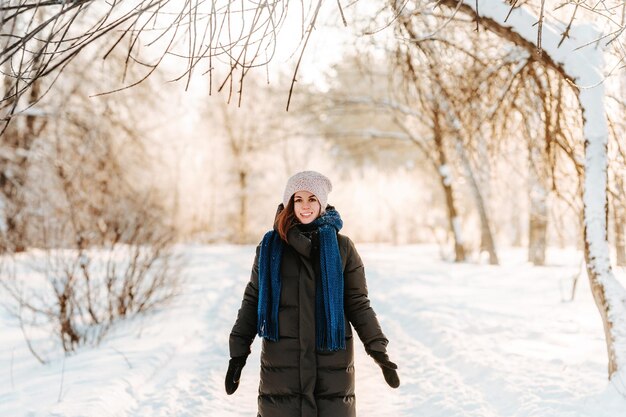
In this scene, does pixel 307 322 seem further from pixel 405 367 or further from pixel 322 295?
pixel 405 367

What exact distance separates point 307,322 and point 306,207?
60cm

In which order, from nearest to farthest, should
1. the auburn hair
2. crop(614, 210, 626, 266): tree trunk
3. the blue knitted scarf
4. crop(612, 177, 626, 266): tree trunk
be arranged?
1. the blue knitted scarf
2. the auburn hair
3. crop(612, 177, 626, 266): tree trunk
4. crop(614, 210, 626, 266): tree trunk

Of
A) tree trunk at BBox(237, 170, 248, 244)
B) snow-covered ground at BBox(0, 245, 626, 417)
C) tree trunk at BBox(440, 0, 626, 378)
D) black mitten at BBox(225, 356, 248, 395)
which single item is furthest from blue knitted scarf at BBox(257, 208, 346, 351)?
tree trunk at BBox(237, 170, 248, 244)

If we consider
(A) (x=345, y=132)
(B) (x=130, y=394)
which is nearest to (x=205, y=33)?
(B) (x=130, y=394)

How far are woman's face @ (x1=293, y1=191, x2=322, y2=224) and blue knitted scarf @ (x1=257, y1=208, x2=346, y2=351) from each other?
114 mm

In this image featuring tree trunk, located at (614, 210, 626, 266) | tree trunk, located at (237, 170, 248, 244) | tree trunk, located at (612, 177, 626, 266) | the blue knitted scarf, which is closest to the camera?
the blue knitted scarf

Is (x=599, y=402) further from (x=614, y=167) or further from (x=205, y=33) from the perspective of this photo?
(x=205, y=33)

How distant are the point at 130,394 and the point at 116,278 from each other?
2618mm

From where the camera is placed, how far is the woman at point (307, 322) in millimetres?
2670

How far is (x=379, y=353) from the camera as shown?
2.74m

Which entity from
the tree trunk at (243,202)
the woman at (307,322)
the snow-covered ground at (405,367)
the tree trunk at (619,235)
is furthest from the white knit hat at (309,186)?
the tree trunk at (243,202)

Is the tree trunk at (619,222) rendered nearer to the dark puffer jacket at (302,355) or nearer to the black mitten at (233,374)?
the dark puffer jacket at (302,355)

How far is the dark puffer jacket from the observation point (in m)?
2.67

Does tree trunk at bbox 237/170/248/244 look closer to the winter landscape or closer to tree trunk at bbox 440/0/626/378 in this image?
the winter landscape
